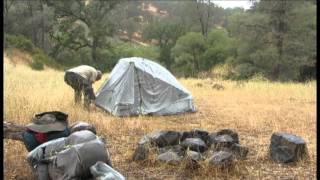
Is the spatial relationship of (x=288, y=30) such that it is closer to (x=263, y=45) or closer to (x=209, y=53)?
(x=263, y=45)

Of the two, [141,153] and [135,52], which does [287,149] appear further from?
[135,52]

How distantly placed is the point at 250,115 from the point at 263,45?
15215 mm

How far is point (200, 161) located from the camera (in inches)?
243

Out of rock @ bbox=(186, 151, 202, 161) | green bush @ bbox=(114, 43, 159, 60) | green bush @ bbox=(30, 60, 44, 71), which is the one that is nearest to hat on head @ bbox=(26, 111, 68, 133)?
rock @ bbox=(186, 151, 202, 161)

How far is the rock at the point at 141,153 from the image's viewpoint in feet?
21.6

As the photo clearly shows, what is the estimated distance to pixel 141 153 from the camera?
6625 mm

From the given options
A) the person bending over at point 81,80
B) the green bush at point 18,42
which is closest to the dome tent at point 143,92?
the person bending over at point 81,80

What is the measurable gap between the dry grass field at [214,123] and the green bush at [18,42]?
19775 mm

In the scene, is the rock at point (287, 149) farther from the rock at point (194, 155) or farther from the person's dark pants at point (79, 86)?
the person's dark pants at point (79, 86)

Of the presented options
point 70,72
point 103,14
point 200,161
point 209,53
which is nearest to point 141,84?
point 70,72

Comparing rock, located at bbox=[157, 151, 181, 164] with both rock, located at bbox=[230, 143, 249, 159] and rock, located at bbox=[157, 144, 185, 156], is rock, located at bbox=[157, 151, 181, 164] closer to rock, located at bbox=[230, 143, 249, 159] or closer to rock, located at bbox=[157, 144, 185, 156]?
rock, located at bbox=[157, 144, 185, 156]

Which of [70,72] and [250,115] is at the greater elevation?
[70,72]

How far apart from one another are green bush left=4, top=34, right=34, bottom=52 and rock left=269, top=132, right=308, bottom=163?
95.1 feet

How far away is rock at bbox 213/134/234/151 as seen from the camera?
695 centimetres
